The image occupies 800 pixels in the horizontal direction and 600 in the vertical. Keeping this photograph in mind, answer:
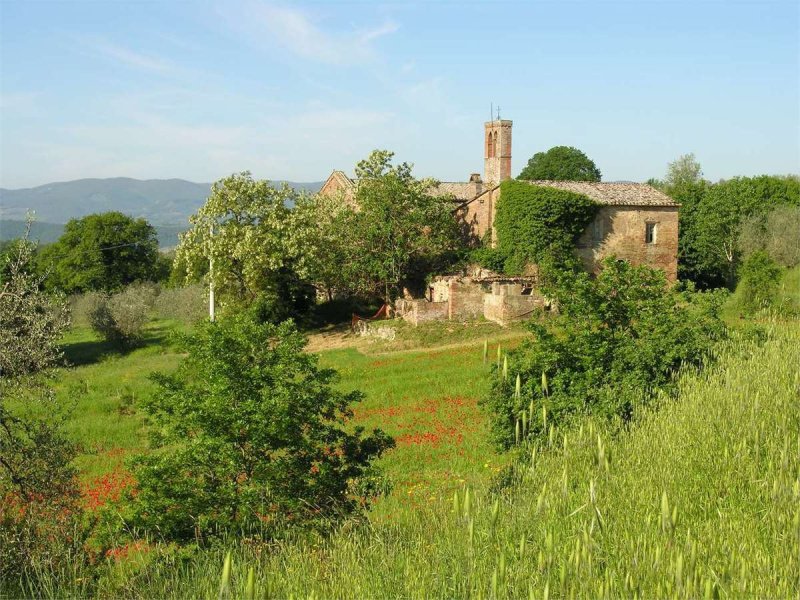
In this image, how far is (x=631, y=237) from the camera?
4266 centimetres

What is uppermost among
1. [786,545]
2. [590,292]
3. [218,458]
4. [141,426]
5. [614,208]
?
[614,208]

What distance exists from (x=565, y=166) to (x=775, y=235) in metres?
32.8

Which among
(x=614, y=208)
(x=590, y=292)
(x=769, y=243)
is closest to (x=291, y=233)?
(x=614, y=208)

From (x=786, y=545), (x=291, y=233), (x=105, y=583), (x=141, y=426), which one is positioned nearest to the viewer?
(x=786, y=545)

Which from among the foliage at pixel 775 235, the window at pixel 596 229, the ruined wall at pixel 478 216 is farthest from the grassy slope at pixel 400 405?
the foliage at pixel 775 235

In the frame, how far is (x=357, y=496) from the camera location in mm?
11445

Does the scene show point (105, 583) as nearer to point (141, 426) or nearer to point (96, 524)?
point (96, 524)

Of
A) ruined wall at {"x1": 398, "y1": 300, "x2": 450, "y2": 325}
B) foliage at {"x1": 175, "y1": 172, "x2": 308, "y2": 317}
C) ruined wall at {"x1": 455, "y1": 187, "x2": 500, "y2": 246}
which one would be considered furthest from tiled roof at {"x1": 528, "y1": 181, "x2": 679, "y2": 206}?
foliage at {"x1": 175, "y1": 172, "x2": 308, "y2": 317}

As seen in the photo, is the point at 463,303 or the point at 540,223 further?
the point at 540,223

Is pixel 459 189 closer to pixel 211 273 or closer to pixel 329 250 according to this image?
pixel 329 250

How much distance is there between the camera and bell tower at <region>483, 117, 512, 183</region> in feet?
147

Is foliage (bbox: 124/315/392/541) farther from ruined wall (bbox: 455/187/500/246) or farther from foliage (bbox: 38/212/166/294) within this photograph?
foliage (bbox: 38/212/166/294)

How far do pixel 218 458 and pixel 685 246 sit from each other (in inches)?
1893

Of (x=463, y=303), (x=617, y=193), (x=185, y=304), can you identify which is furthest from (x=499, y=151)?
(x=185, y=304)
